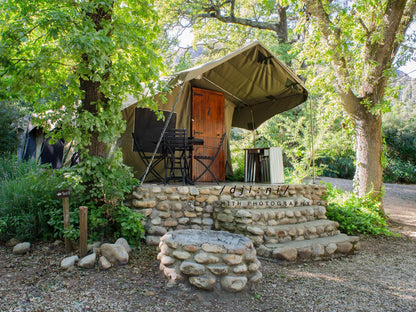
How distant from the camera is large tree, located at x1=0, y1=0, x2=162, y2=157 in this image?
3.01 metres

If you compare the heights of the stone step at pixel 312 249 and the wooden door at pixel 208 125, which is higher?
the wooden door at pixel 208 125

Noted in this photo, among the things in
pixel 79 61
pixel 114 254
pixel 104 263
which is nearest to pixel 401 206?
pixel 114 254

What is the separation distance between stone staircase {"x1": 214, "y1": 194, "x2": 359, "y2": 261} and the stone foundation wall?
14mm

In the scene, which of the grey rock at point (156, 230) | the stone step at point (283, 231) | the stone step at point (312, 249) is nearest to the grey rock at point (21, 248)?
the grey rock at point (156, 230)

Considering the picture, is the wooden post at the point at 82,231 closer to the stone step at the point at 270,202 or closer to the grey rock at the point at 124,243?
the grey rock at the point at 124,243

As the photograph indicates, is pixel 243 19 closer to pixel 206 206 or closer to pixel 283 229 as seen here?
pixel 206 206

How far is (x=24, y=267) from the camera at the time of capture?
9.74 feet

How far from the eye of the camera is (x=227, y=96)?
22.3ft

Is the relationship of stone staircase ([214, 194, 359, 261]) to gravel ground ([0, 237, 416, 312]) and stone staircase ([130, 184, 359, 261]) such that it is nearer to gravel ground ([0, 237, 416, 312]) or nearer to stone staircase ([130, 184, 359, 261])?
stone staircase ([130, 184, 359, 261])

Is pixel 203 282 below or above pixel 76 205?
below

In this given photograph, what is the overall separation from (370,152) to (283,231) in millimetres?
3423

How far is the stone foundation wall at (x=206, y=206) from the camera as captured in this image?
4.00 meters

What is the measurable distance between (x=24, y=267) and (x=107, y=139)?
1578mm

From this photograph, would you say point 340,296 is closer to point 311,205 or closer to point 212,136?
point 311,205
